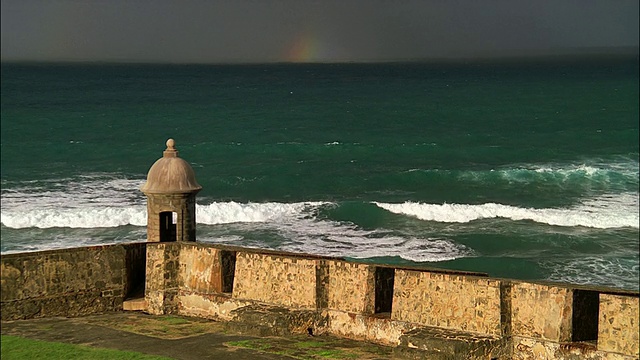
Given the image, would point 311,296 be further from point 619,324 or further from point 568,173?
point 568,173

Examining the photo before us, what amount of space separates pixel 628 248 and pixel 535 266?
3703 mm

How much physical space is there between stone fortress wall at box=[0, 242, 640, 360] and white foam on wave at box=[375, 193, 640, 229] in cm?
2376

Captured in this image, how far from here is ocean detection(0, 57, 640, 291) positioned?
116 feet

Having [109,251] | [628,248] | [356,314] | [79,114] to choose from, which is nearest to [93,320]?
[109,251]

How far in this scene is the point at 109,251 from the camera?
15.9 meters

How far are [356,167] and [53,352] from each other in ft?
133

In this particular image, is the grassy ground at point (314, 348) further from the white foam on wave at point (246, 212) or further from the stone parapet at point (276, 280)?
the white foam on wave at point (246, 212)

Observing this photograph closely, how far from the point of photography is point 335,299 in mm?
14789

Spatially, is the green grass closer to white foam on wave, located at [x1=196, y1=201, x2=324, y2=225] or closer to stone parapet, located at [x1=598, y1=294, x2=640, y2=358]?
stone parapet, located at [x1=598, y1=294, x2=640, y2=358]

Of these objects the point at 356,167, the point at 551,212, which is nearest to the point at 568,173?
the point at 551,212

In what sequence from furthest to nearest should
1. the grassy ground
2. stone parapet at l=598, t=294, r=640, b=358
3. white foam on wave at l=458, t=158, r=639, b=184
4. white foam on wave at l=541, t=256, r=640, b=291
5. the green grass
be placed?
white foam on wave at l=458, t=158, r=639, b=184
white foam on wave at l=541, t=256, r=640, b=291
the grassy ground
the green grass
stone parapet at l=598, t=294, r=640, b=358

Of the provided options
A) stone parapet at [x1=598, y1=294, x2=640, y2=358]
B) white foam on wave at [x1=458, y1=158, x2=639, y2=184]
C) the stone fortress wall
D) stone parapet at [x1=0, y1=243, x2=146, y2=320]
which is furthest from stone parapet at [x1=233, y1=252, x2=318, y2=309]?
white foam on wave at [x1=458, y1=158, x2=639, y2=184]

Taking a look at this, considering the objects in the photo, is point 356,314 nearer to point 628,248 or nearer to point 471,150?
point 628,248

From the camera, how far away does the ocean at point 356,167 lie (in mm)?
35250
